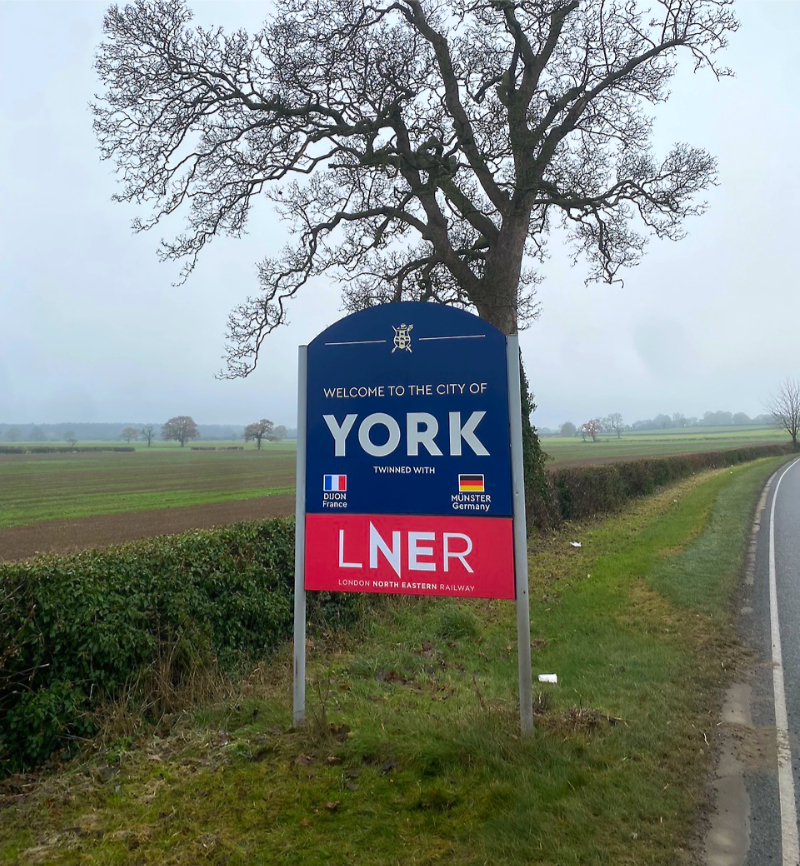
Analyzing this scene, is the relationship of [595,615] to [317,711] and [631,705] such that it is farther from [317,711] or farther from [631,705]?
[317,711]

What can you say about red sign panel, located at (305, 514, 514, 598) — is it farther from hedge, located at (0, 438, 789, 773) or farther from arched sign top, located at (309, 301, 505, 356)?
hedge, located at (0, 438, 789, 773)

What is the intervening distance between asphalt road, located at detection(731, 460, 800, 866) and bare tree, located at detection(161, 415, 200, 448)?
39.3m

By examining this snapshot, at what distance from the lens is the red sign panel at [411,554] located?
4282 mm

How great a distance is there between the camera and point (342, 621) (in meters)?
7.47

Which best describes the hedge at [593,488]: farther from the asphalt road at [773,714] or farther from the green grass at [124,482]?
the green grass at [124,482]

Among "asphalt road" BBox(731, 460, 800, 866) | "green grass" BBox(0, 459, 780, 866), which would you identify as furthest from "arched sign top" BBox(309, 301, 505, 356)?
"asphalt road" BBox(731, 460, 800, 866)

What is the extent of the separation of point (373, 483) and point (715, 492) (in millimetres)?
22108

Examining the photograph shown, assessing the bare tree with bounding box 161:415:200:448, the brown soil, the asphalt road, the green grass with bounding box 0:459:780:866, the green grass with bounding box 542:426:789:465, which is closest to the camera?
the green grass with bounding box 0:459:780:866

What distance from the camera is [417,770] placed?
3920 millimetres

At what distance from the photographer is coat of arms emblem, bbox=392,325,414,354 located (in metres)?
4.60

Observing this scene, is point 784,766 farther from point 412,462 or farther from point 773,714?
point 412,462

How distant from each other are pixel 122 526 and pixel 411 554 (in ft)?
64.5

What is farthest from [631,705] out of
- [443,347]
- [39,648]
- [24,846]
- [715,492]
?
[715,492]

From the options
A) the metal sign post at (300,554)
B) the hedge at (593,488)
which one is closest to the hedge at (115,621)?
the metal sign post at (300,554)
